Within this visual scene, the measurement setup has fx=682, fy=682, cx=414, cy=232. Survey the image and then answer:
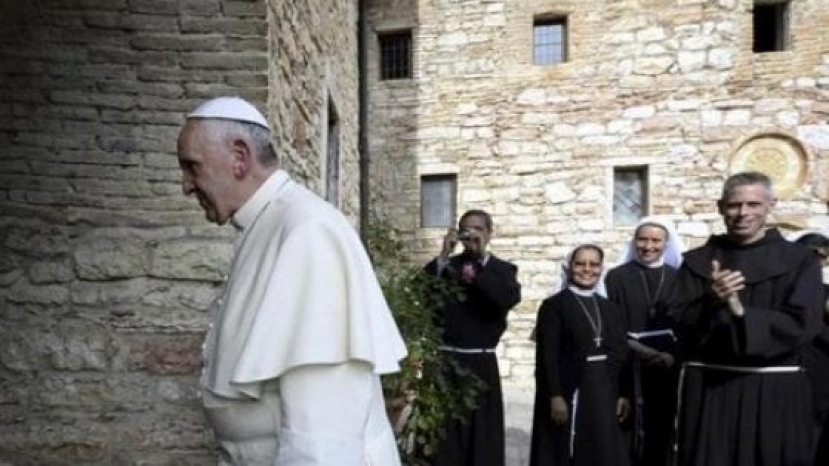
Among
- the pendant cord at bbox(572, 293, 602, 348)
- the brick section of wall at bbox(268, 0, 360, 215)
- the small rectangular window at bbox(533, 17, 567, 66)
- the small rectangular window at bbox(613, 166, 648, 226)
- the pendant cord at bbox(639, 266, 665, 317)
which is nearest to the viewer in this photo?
the brick section of wall at bbox(268, 0, 360, 215)

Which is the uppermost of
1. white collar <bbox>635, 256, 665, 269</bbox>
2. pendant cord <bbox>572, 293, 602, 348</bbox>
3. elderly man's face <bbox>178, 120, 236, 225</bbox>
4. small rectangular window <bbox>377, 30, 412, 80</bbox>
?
small rectangular window <bbox>377, 30, 412, 80</bbox>

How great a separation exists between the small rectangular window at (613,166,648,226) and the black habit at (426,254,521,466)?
215 inches

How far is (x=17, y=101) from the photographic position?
126 inches

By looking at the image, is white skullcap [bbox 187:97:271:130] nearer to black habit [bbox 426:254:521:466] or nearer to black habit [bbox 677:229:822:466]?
black habit [bbox 677:229:822:466]

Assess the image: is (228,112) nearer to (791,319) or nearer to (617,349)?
(791,319)

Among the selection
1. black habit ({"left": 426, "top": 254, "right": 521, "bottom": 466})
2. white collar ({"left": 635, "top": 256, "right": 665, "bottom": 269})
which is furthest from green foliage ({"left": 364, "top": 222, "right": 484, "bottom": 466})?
white collar ({"left": 635, "top": 256, "right": 665, "bottom": 269})

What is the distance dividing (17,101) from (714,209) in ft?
27.2

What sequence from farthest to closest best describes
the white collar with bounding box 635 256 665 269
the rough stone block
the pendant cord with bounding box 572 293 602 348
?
the white collar with bounding box 635 256 665 269 < the pendant cord with bounding box 572 293 602 348 < the rough stone block

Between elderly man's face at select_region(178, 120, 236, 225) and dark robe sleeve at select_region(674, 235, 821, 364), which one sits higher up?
elderly man's face at select_region(178, 120, 236, 225)

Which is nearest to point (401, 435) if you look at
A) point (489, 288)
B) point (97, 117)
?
point (489, 288)

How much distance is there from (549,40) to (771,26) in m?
3.01

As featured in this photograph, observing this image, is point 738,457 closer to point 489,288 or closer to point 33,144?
point 489,288

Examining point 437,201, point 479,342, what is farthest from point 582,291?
point 437,201

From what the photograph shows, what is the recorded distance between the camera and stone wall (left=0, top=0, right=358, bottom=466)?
316cm
